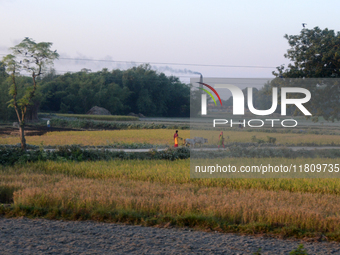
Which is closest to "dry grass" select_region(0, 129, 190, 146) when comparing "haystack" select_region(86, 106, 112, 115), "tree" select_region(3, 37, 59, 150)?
"tree" select_region(3, 37, 59, 150)

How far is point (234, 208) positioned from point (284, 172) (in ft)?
23.1

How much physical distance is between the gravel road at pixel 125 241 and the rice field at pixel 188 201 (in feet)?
1.64

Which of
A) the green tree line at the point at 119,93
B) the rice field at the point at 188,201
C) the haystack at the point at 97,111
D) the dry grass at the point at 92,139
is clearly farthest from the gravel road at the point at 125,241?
the green tree line at the point at 119,93

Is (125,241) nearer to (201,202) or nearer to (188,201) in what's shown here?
(188,201)

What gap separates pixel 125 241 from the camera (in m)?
7.11

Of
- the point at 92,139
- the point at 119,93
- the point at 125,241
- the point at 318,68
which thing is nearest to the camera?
the point at 125,241

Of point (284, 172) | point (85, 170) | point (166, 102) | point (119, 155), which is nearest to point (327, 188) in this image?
point (284, 172)

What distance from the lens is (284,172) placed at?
49.2 ft

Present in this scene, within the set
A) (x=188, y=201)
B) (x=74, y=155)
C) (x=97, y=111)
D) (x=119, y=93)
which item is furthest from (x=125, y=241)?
(x=119, y=93)

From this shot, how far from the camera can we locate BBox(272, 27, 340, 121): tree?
22.2 metres

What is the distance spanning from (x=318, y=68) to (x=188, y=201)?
17198 millimetres

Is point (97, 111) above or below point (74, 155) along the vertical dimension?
above

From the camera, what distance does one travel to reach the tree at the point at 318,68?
22234 millimetres

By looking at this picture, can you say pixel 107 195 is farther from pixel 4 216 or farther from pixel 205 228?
pixel 205 228
